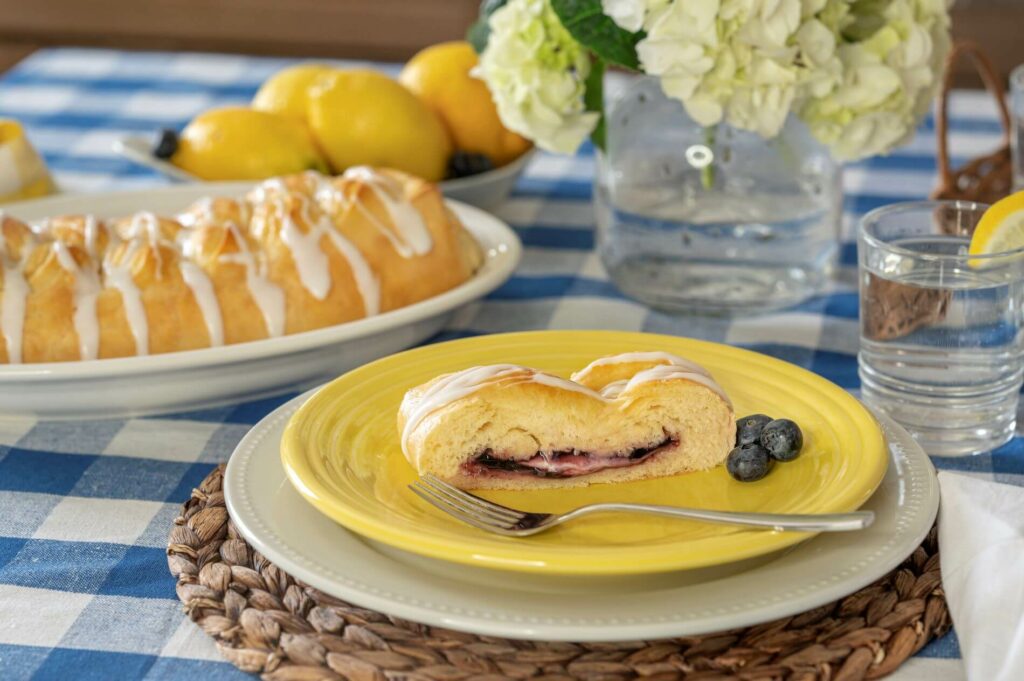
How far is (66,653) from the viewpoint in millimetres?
808

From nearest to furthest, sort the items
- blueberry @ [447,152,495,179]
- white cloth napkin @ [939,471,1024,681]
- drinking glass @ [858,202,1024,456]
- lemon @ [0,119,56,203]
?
1. white cloth napkin @ [939,471,1024,681]
2. drinking glass @ [858,202,1024,456]
3. lemon @ [0,119,56,203]
4. blueberry @ [447,152,495,179]

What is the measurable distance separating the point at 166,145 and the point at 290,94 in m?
0.17

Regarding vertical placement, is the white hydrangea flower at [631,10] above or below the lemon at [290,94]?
above

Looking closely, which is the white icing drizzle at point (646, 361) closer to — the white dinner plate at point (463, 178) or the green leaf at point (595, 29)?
the green leaf at point (595, 29)

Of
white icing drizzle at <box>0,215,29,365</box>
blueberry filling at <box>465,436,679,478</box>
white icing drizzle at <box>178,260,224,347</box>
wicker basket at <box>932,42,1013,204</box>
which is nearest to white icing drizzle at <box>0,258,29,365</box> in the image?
white icing drizzle at <box>0,215,29,365</box>

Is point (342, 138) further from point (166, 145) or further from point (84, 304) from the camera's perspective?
point (84, 304)

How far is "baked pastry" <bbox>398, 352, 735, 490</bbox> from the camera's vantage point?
89 cm

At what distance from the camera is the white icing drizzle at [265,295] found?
3.90 feet

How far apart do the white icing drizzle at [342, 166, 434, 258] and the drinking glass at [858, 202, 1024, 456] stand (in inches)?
A: 17.3

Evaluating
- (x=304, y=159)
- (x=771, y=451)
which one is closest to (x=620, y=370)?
(x=771, y=451)

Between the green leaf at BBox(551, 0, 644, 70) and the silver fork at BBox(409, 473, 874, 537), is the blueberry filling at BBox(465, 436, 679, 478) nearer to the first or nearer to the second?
the silver fork at BBox(409, 473, 874, 537)

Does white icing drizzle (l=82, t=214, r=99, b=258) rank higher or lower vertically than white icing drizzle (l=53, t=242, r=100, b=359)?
higher

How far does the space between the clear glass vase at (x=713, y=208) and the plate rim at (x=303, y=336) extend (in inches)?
5.6

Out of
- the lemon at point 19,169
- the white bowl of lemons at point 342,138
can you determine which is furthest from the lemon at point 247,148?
the lemon at point 19,169
